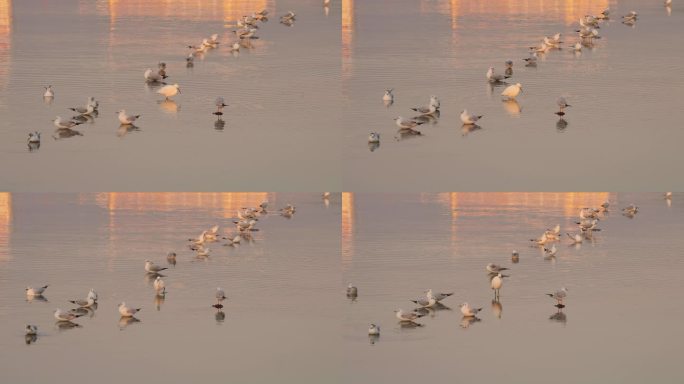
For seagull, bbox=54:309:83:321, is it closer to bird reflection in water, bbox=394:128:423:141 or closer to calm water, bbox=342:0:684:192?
calm water, bbox=342:0:684:192

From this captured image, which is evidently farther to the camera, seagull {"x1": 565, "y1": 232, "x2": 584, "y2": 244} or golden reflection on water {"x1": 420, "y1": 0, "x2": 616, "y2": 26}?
golden reflection on water {"x1": 420, "y1": 0, "x2": 616, "y2": 26}

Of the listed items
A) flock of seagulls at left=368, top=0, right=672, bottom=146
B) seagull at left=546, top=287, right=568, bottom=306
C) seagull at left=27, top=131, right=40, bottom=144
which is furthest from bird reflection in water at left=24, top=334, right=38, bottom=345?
flock of seagulls at left=368, top=0, right=672, bottom=146

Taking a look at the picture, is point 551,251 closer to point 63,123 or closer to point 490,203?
point 490,203

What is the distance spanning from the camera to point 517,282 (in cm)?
1703

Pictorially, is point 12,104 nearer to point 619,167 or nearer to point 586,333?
point 619,167

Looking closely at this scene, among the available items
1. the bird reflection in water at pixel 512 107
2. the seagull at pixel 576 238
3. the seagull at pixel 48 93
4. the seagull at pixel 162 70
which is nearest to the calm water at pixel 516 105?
the bird reflection in water at pixel 512 107

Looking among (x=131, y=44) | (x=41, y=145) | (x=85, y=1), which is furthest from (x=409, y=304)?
(x=85, y=1)

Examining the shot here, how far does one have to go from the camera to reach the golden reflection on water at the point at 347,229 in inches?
727

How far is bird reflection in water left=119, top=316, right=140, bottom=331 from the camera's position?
15.1 metres

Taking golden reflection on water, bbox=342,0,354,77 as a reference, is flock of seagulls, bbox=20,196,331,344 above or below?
below

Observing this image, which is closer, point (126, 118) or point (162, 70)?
point (126, 118)

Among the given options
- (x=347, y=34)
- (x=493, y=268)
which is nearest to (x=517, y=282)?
(x=493, y=268)

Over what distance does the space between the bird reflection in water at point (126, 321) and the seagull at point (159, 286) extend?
1135 millimetres

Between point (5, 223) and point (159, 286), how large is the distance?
4.78 meters
